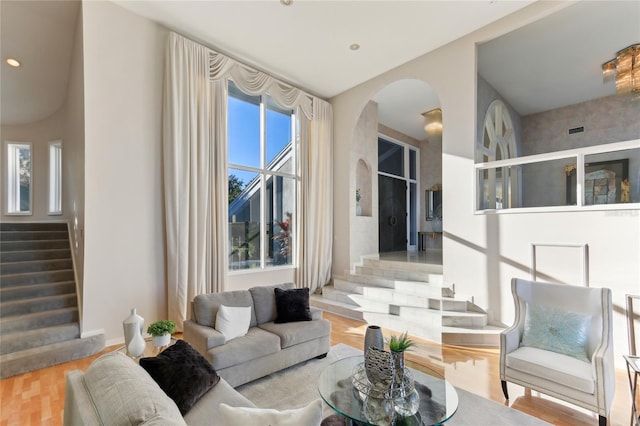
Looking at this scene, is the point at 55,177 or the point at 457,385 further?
the point at 55,177

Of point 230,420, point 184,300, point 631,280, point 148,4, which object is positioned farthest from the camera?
point 184,300

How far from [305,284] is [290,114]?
3.45 m

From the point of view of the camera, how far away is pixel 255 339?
279cm

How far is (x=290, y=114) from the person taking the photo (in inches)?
238

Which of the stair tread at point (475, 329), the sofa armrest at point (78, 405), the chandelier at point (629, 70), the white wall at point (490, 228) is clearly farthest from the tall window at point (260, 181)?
the chandelier at point (629, 70)

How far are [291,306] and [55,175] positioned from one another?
24.3 feet

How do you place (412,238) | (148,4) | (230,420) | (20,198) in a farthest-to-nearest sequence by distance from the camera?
(412,238), (20,198), (148,4), (230,420)

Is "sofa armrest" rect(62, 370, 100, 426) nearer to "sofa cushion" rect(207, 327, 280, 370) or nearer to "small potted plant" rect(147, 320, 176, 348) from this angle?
"small potted plant" rect(147, 320, 176, 348)

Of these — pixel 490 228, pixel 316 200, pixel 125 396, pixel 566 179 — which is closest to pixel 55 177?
pixel 316 200

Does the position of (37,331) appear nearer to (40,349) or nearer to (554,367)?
(40,349)

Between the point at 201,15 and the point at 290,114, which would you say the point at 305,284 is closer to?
the point at 290,114

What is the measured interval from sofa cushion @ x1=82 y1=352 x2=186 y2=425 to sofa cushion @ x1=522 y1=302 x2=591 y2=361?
2939mm

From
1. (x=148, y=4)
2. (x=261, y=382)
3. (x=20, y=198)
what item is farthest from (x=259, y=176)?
(x=20, y=198)

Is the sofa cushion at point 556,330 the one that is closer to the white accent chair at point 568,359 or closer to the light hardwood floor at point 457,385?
the white accent chair at point 568,359
